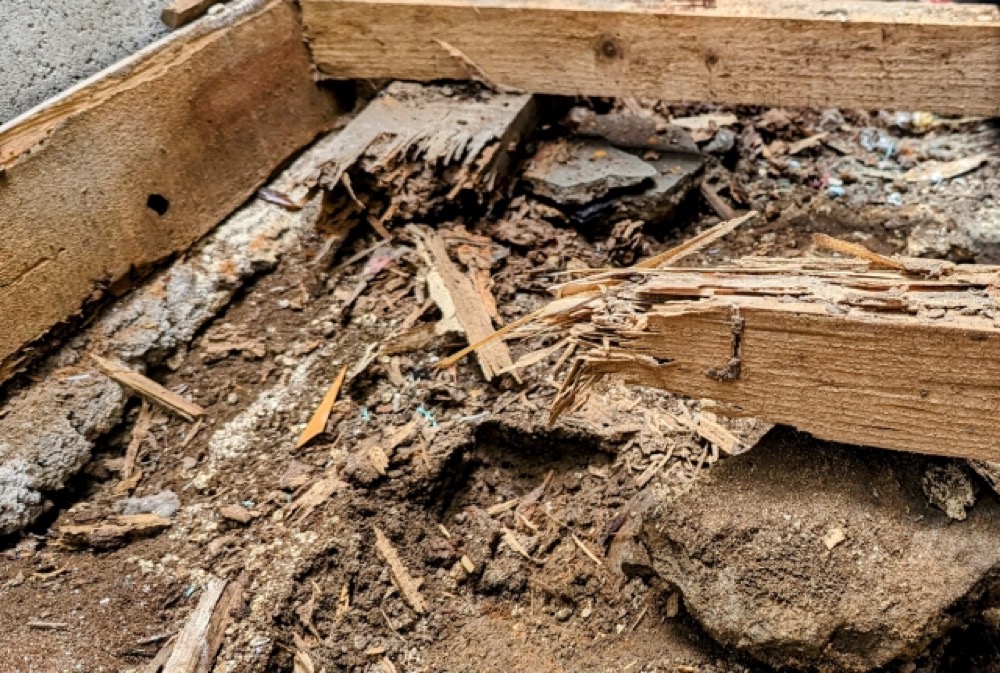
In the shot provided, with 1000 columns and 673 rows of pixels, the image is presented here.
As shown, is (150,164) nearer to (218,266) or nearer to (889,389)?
(218,266)

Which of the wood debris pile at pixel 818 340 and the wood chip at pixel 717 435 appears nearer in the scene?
the wood debris pile at pixel 818 340

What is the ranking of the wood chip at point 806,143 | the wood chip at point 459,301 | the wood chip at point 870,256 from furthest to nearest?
the wood chip at point 806,143
the wood chip at point 459,301
the wood chip at point 870,256

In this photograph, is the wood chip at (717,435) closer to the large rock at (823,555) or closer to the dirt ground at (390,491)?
the dirt ground at (390,491)

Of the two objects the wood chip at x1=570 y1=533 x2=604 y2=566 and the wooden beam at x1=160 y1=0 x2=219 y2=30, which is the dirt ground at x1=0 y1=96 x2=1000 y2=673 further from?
the wooden beam at x1=160 y1=0 x2=219 y2=30

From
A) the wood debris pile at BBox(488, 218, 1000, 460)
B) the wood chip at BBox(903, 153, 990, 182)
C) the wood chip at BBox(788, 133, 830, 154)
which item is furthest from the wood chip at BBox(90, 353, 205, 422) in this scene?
the wood chip at BBox(903, 153, 990, 182)

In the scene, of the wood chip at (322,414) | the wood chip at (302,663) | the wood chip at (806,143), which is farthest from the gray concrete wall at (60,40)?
the wood chip at (806,143)

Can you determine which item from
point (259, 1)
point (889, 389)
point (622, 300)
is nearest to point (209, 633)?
point (622, 300)

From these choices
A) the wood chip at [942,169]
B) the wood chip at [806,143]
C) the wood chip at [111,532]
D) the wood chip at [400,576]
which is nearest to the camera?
the wood chip at [400,576]

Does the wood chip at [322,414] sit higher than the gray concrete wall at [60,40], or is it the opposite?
the gray concrete wall at [60,40]
